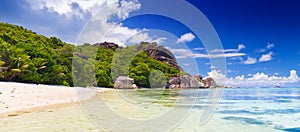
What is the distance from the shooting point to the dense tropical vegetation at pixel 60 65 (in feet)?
76.2

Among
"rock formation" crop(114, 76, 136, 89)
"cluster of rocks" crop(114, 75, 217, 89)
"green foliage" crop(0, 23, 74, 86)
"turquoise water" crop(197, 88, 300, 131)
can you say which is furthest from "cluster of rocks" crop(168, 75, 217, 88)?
"turquoise water" crop(197, 88, 300, 131)

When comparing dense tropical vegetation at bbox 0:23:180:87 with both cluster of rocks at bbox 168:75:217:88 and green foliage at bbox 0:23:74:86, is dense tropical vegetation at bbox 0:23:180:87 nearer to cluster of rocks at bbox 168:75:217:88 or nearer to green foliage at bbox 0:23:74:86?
green foliage at bbox 0:23:74:86

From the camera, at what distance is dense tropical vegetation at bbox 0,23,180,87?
76.2 feet

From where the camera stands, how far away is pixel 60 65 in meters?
29.9

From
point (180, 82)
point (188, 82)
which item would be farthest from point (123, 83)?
point (188, 82)

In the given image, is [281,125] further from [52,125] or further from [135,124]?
[52,125]

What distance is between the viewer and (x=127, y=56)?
55219mm

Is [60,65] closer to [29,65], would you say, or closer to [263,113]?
[29,65]

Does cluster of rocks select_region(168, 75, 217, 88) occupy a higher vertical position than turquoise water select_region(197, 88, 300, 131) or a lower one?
higher

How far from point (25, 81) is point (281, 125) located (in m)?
22.0

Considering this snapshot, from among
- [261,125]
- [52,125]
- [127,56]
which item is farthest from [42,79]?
[127,56]

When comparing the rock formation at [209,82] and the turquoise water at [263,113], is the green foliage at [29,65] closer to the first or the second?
the turquoise water at [263,113]

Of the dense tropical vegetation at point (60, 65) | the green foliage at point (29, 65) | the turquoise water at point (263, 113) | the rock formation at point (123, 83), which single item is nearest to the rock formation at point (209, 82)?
the dense tropical vegetation at point (60, 65)

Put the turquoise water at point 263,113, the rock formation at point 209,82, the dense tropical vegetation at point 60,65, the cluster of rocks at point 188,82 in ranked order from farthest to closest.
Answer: the rock formation at point 209,82
the cluster of rocks at point 188,82
the dense tropical vegetation at point 60,65
the turquoise water at point 263,113
